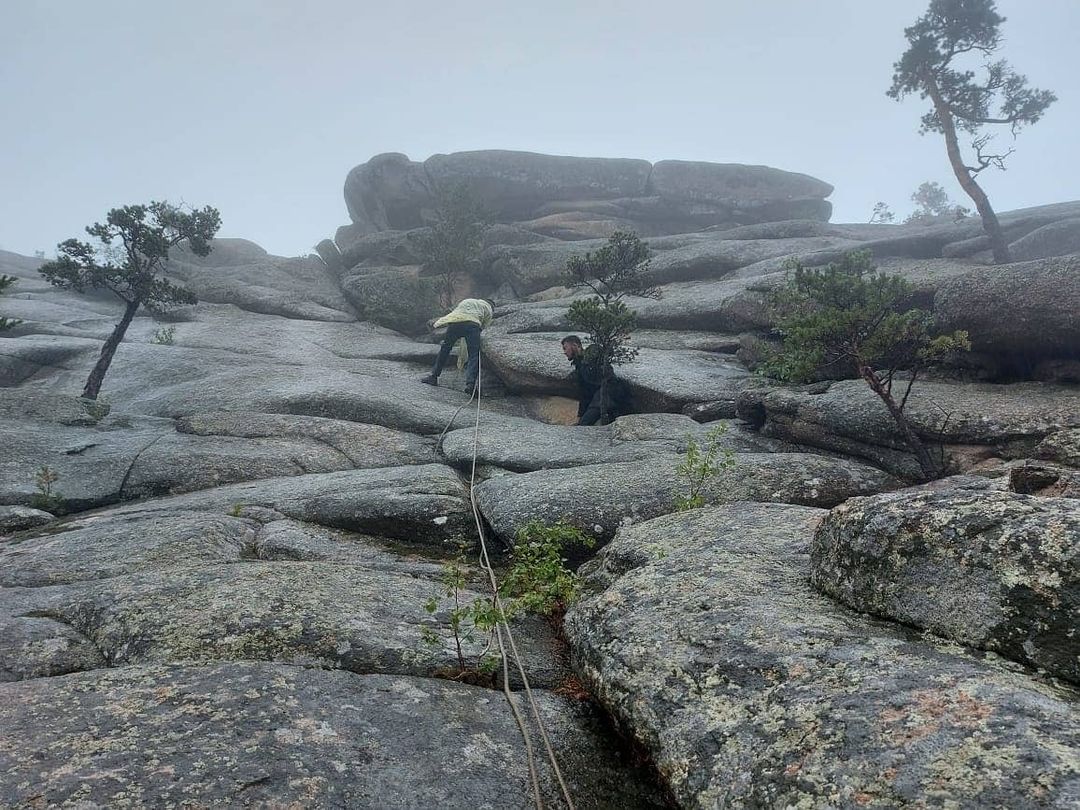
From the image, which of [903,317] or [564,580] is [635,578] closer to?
[564,580]

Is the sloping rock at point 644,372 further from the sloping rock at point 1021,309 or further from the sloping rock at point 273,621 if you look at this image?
the sloping rock at point 273,621

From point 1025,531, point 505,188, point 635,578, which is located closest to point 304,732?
point 635,578

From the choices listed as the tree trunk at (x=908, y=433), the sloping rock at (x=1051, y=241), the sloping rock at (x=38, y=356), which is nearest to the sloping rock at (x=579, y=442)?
the tree trunk at (x=908, y=433)

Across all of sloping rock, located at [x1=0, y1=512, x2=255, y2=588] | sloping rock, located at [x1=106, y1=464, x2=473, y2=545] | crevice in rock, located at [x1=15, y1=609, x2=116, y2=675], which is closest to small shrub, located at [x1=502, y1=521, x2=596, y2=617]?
sloping rock, located at [x1=106, y1=464, x2=473, y2=545]

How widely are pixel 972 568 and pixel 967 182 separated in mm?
31914

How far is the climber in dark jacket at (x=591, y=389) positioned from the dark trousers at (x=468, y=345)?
380cm

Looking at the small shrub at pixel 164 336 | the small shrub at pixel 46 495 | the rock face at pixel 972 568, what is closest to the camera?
the rock face at pixel 972 568

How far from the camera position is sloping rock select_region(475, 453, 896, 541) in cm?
973

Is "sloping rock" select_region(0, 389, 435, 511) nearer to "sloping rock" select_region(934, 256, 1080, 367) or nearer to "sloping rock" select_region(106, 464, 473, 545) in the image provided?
"sloping rock" select_region(106, 464, 473, 545)

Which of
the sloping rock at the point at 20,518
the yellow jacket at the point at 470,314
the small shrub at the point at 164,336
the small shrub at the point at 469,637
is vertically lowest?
the sloping rock at the point at 20,518

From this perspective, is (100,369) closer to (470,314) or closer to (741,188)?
(470,314)

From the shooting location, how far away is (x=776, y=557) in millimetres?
5922

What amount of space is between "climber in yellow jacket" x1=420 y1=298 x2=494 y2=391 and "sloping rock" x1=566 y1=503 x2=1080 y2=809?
1642 cm

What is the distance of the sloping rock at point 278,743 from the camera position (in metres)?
3.50
